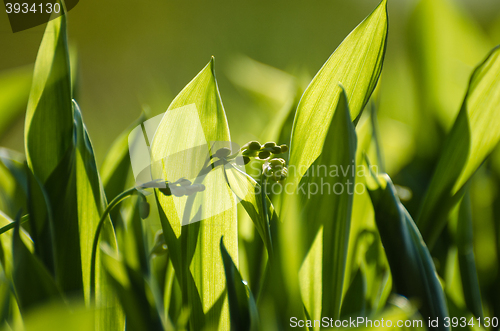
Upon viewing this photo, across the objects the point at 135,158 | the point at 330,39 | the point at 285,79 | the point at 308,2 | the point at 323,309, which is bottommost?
the point at 323,309

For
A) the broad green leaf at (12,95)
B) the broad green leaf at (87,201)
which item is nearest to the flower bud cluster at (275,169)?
the broad green leaf at (87,201)

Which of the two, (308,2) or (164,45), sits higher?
(308,2)

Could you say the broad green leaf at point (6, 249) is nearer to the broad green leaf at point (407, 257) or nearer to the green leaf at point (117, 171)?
the green leaf at point (117, 171)

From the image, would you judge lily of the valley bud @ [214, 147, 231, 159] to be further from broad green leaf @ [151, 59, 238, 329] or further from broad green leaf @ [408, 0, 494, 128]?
broad green leaf @ [408, 0, 494, 128]

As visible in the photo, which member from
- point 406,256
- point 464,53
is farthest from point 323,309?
point 464,53

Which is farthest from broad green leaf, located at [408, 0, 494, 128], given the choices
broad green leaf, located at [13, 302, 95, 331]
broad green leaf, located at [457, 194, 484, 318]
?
broad green leaf, located at [13, 302, 95, 331]

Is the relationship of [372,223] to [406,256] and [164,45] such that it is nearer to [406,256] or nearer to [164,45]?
[406,256]

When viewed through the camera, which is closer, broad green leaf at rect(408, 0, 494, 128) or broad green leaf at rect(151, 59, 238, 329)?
broad green leaf at rect(151, 59, 238, 329)
